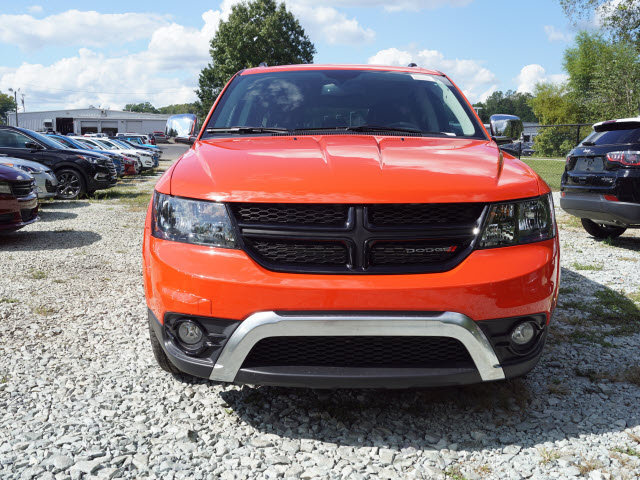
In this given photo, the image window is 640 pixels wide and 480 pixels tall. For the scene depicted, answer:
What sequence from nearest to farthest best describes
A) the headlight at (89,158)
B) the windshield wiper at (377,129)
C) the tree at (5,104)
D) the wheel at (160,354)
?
1. the wheel at (160,354)
2. the windshield wiper at (377,129)
3. the headlight at (89,158)
4. the tree at (5,104)

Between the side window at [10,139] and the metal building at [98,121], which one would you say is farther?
the metal building at [98,121]

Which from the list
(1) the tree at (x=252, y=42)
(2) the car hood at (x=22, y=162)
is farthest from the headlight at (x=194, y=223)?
(1) the tree at (x=252, y=42)

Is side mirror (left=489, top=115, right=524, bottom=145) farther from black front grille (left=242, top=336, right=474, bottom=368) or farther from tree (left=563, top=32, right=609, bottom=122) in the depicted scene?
tree (left=563, top=32, right=609, bottom=122)

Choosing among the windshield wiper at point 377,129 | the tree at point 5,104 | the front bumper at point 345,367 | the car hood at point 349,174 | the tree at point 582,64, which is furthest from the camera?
the tree at point 5,104

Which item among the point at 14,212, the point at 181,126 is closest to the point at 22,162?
the point at 14,212

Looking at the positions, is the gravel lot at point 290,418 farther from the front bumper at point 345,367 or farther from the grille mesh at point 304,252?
the grille mesh at point 304,252

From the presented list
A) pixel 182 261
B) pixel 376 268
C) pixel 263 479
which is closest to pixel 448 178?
pixel 376 268

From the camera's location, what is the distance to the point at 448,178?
241 cm

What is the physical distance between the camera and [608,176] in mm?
6633

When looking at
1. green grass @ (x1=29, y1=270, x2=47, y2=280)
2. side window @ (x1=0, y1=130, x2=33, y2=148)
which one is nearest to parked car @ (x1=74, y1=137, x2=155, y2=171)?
side window @ (x1=0, y1=130, x2=33, y2=148)

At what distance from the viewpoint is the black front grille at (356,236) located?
230 cm

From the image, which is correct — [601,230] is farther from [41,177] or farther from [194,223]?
[41,177]

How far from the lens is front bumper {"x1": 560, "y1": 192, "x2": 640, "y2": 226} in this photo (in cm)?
635

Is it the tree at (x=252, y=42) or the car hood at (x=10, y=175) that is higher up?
the tree at (x=252, y=42)
